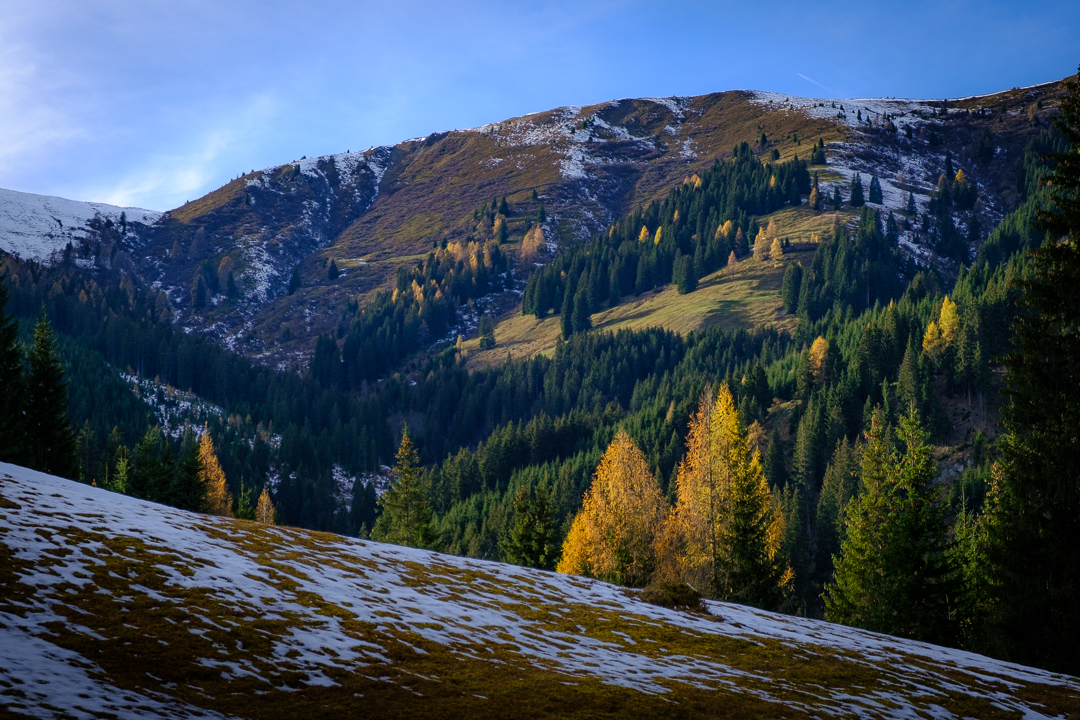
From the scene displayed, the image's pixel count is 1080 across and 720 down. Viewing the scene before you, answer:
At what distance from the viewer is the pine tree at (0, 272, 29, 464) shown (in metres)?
48.0

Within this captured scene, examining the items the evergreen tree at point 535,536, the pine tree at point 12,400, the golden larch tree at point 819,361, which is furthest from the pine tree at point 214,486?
the golden larch tree at point 819,361

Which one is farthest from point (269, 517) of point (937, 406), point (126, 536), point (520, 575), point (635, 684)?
point (937, 406)

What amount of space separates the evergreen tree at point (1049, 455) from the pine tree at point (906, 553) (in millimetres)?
7594

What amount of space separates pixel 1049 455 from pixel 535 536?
36822 mm

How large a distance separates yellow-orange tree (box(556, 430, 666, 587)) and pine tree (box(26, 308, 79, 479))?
37198 mm

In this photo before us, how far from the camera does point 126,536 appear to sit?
21.8 meters

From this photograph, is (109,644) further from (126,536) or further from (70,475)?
(70,475)

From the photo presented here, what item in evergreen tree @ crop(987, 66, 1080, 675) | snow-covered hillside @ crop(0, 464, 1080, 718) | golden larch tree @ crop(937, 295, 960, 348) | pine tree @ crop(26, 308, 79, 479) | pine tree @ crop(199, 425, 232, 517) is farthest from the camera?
golden larch tree @ crop(937, 295, 960, 348)

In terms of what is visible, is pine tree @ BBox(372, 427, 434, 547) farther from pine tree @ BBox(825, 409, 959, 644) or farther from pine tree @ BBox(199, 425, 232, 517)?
pine tree @ BBox(825, 409, 959, 644)

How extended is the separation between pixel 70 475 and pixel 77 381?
5497 inches

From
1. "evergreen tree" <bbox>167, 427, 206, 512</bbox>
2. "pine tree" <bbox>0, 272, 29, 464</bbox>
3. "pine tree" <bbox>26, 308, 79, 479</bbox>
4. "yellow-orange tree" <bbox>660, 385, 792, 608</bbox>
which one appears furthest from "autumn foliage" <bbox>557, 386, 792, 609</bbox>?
"pine tree" <bbox>0, 272, 29, 464</bbox>

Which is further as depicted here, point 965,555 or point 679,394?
point 679,394

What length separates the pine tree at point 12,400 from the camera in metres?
48.0

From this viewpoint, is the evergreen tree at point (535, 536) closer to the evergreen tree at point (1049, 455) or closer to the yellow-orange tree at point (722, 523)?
the yellow-orange tree at point (722, 523)
